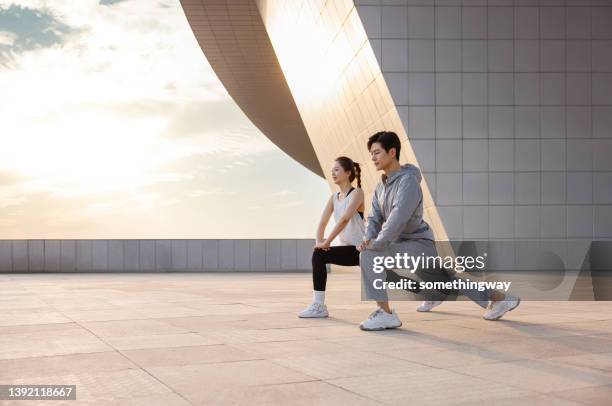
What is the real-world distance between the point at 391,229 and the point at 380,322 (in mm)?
782

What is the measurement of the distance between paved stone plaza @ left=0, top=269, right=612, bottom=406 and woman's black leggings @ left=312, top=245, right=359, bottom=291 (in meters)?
0.42

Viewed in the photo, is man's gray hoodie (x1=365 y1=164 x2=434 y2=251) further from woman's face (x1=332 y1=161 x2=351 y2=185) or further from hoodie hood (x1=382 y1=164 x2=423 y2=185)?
woman's face (x1=332 y1=161 x2=351 y2=185)

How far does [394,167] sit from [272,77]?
125 ft

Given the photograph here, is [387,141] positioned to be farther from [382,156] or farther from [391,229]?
[391,229]

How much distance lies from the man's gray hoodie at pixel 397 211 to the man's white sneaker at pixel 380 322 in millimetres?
554

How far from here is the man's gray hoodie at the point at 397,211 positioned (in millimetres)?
5977

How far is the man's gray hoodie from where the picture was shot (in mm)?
5977

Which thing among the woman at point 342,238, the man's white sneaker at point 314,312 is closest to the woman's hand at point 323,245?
the woman at point 342,238

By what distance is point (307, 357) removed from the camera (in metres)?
4.68

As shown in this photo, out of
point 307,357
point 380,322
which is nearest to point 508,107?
point 380,322

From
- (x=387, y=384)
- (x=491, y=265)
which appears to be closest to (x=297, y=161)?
(x=491, y=265)

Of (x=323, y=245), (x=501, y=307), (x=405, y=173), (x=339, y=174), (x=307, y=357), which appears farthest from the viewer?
(x=339, y=174)

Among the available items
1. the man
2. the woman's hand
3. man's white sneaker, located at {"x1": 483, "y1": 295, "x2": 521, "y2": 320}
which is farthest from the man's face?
man's white sneaker, located at {"x1": 483, "y1": 295, "x2": 521, "y2": 320}

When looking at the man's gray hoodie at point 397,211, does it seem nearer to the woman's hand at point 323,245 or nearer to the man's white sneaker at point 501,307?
the woman's hand at point 323,245
